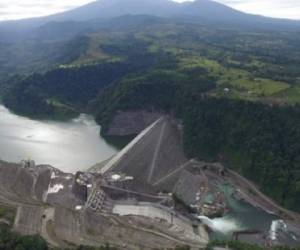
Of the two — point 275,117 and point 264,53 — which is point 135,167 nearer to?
point 275,117

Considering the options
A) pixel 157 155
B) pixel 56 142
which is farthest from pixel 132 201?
pixel 56 142

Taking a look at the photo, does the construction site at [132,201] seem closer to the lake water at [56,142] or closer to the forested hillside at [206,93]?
the forested hillside at [206,93]

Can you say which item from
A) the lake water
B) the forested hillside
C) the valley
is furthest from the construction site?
the lake water

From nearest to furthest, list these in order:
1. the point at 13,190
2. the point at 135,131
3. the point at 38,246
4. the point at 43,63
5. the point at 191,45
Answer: the point at 38,246
the point at 13,190
the point at 135,131
the point at 191,45
the point at 43,63

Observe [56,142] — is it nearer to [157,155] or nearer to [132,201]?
[157,155]

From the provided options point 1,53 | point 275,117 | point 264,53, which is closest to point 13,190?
point 275,117

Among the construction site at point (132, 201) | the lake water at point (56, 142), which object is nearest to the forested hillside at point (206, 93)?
the construction site at point (132, 201)
